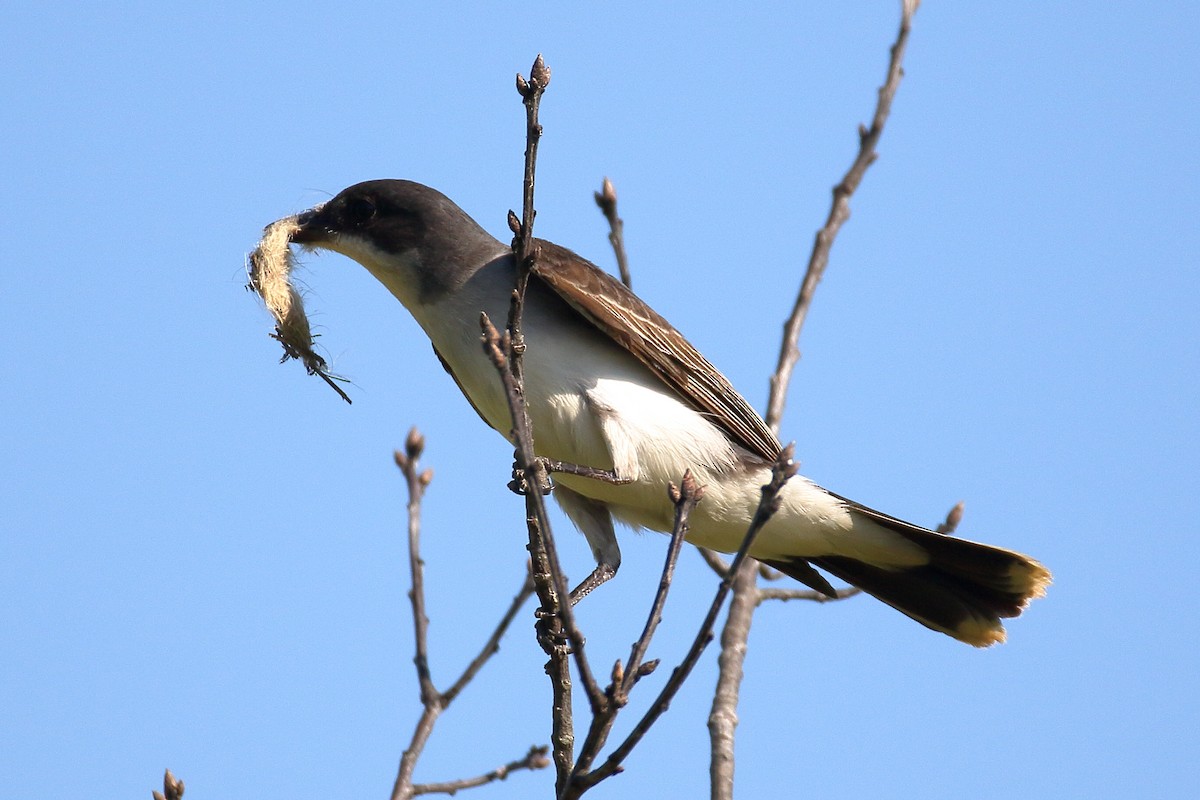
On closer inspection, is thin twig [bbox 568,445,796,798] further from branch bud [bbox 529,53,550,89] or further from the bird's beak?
the bird's beak

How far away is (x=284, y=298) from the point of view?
18.7 ft

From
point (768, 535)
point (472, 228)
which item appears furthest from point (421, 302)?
point (768, 535)

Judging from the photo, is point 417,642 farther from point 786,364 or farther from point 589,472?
point 786,364

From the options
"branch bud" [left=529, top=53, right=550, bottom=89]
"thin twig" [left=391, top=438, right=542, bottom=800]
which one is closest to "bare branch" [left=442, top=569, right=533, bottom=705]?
"thin twig" [left=391, top=438, right=542, bottom=800]

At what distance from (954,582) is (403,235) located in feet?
10.0

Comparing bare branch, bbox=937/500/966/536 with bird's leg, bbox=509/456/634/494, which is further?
bare branch, bbox=937/500/966/536

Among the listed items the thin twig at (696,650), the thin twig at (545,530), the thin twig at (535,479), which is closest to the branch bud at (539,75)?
the thin twig at (535,479)

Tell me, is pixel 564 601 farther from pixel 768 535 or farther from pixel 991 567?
pixel 991 567

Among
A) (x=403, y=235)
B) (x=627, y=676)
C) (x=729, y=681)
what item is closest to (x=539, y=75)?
(x=627, y=676)

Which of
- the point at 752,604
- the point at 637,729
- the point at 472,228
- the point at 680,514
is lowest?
the point at 637,729

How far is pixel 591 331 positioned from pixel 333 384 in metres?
1.15

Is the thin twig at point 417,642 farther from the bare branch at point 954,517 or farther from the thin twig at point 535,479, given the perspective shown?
the bare branch at point 954,517

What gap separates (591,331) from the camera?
5.64 meters

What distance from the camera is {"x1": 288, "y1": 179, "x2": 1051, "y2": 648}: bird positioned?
209 inches
